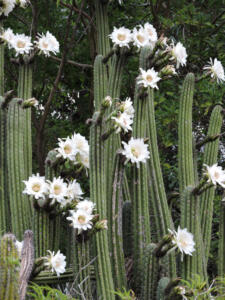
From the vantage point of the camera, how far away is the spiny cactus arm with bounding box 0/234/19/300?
78.7 inches

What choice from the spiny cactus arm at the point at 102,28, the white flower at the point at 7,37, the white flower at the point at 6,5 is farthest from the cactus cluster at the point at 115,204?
the white flower at the point at 6,5

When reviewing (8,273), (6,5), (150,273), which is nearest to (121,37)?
(6,5)

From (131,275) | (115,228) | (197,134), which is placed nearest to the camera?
(115,228)

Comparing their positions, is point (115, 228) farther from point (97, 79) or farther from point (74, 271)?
point (97, 79)

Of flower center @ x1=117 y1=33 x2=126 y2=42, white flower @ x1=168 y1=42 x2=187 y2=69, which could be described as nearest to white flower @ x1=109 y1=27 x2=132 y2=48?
flower center @ x1=117 y1=33 x2=126 y2=42

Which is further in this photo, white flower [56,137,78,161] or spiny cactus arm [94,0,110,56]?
spiny cactus arm [94,0,110,56]

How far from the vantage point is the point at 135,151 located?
2.80 metres

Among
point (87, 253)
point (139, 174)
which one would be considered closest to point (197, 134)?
point (139, 174)

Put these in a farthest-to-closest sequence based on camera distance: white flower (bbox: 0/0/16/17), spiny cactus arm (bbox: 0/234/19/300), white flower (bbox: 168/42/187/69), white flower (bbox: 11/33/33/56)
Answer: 1. white flower (bbox: 0/0/16/17)
2. white flower (bbox: 11/33/33/56)
3. white flower (bbox: 168/42/187/69)
4. spiny cactus arm (bbox: 0/234/19/300)

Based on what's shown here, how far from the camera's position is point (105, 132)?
9.07 ft

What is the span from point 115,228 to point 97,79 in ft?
3.41

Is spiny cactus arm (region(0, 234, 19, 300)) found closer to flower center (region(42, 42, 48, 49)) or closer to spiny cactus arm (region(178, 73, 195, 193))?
spiny cactus arm (region(178, 73, 195, 193))

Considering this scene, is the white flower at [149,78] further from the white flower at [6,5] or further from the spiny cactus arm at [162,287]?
the white flower at [6,5]

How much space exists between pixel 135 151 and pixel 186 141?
0.55m
